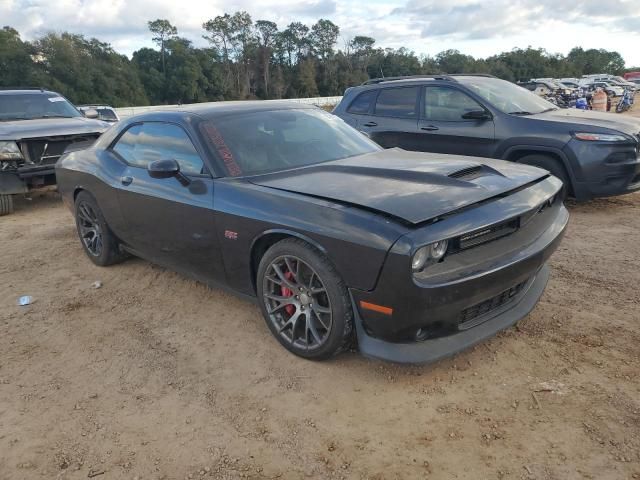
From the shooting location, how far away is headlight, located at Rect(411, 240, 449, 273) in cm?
245

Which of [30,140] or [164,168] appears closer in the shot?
[164,168]

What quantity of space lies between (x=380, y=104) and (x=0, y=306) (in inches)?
209

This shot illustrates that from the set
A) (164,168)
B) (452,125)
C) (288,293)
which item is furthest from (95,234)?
(452,125)

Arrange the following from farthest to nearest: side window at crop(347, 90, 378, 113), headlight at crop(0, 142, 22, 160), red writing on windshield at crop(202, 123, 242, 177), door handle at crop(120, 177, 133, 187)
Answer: side window at crop(347, 90, 378, 113) → headlight at crop(0, 142, 22, 160) → door handle at crop(120, 177, 133, 187) → red writing on windshield at crop(202, 123, 242, 177)

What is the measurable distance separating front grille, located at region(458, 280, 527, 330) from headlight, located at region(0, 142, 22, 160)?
696cm

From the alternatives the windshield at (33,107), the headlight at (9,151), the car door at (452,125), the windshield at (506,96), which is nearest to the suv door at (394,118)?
the car door at (452,125)

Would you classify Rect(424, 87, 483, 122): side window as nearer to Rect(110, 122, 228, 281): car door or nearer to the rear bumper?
Rect(110, 122, 228, 281): car door

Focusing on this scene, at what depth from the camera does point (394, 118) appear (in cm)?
703

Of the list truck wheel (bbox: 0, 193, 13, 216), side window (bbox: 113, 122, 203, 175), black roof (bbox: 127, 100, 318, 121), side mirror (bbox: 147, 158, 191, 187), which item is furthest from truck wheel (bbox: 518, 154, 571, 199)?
truck wheel (bbox: 0, 193, 13, 216)

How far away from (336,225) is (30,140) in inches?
253

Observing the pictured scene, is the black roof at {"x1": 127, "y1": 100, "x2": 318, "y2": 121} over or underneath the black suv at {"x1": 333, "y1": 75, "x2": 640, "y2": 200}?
over

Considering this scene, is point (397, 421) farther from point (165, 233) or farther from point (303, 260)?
point (165, 233)

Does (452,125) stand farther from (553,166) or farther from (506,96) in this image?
(553,166)

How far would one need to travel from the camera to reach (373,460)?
2.26 meters
